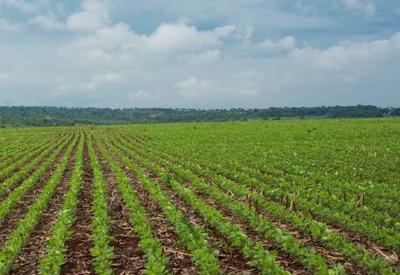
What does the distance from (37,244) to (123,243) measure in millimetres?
1731

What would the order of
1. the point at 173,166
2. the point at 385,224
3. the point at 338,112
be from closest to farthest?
the point at 385,224
the point at 173,166
the point at 338,112

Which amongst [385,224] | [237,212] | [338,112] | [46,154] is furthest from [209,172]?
[338,112]

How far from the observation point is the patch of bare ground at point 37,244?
24.9 ft

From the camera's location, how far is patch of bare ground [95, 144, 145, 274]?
7496 millimetres

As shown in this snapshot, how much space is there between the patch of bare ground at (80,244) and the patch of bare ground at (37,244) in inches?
20.3

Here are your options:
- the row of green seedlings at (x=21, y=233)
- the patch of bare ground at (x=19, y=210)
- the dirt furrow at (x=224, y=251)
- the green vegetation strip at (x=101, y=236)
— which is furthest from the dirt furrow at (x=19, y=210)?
the dirt furrow at (x=224, y=251)

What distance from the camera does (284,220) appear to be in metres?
9.95

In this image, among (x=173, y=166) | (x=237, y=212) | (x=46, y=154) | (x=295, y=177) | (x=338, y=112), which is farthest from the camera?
(x=338, y=112)

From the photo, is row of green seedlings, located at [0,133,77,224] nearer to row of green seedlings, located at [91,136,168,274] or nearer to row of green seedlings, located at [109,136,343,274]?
row of green seedlings, located at [91,136,168,274]

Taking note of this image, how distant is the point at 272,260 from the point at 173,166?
12966 mm

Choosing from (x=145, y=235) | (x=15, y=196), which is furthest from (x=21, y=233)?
(x=15, y=196)

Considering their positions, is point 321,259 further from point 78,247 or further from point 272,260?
point 78,247

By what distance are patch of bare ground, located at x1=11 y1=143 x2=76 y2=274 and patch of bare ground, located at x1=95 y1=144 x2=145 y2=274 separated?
54.1 inches

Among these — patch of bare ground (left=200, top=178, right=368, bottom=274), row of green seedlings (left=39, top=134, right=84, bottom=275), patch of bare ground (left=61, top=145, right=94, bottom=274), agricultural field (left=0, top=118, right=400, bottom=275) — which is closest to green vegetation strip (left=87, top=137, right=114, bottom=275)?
agricultural field (left=0, top=118, right=400, bottom=275)
